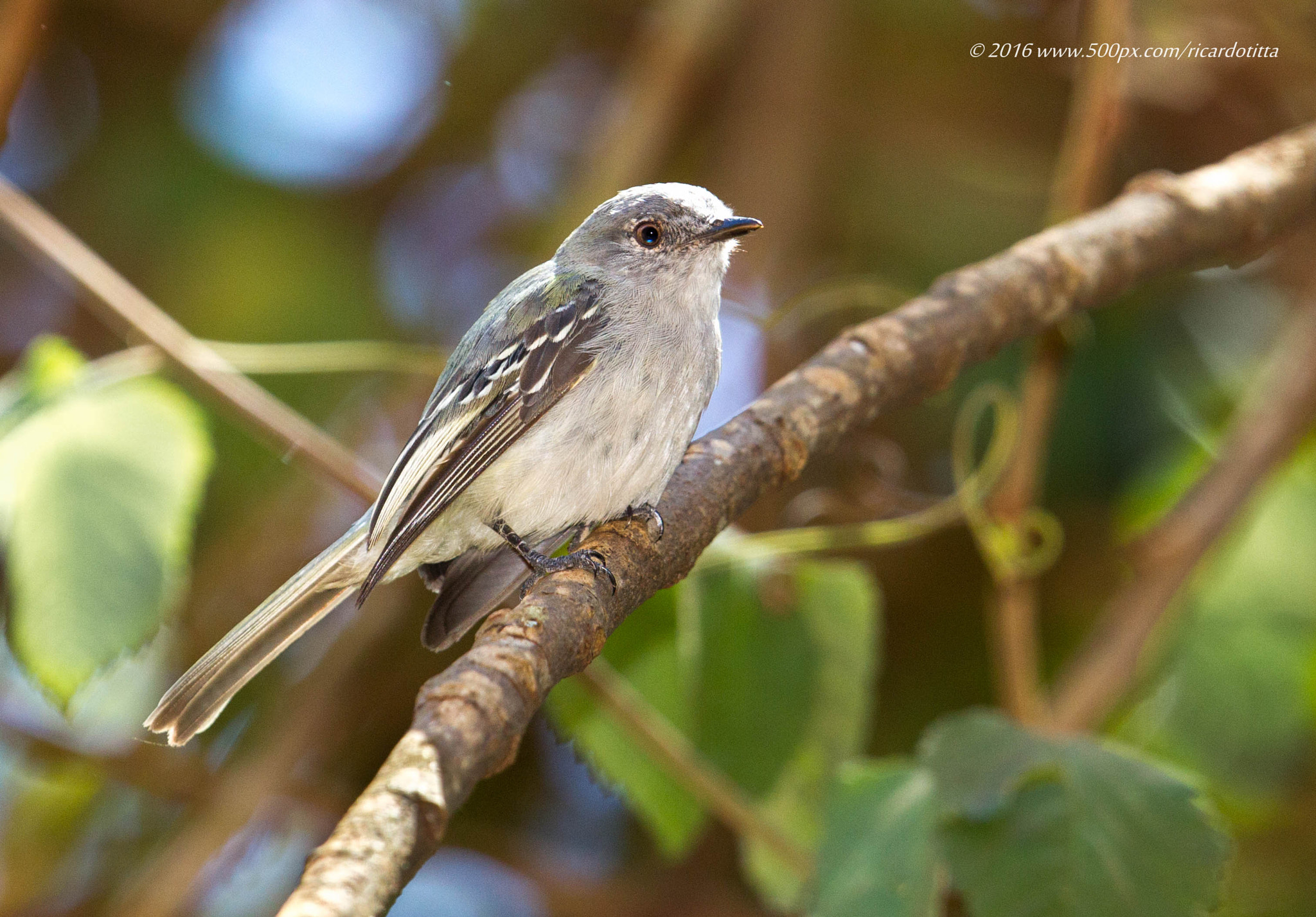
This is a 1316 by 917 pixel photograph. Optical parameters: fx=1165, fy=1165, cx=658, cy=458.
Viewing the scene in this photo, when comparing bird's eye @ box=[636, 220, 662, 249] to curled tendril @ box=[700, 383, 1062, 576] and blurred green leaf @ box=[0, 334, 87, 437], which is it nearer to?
curled tendril @ box=[700, 383, 1062, 576]

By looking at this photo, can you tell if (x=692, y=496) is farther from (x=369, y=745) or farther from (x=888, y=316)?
(x=369, y=745)

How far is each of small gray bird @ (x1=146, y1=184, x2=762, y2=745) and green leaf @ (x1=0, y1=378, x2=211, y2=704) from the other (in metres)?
0.22

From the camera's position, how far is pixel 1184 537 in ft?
12.5

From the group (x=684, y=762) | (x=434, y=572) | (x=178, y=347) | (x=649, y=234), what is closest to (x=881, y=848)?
(x=684, y=762)

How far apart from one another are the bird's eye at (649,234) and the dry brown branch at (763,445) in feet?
2.53

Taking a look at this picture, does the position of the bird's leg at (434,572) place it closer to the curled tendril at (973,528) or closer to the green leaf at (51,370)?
the curled tendril at (973,528)

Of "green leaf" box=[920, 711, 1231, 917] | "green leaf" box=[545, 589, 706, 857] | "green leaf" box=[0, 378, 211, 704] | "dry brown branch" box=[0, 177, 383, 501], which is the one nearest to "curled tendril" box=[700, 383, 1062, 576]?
"green leaf" box=[545, 589, 706, 857]

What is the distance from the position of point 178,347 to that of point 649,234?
1.31 m

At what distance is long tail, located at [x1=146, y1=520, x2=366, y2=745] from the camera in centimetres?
244

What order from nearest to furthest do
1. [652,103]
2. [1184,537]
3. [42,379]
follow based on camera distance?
[42,379] < [1184,537] < [652,103]

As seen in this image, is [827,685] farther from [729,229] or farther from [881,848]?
[729,229]

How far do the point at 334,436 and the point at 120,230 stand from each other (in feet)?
5.07

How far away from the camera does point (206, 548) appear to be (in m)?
5.00

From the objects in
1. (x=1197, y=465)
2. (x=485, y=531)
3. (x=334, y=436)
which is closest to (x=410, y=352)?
(x=334, y=436)
